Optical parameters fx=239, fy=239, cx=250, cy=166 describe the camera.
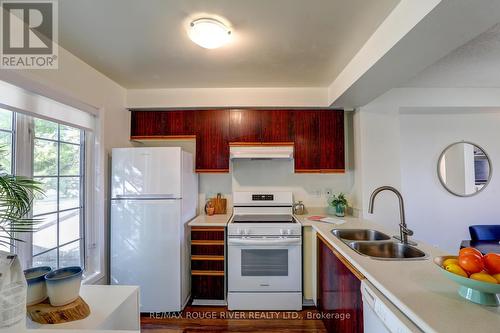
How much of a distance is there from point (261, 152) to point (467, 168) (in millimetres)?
2772

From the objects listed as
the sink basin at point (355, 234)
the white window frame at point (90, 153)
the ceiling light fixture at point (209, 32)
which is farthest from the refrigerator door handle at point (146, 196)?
the sink basin at point (355, 234)

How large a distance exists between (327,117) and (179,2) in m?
2.03

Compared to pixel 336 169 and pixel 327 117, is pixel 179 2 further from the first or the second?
pixel 336 169

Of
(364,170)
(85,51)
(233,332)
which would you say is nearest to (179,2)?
(85,51)

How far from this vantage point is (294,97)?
278cm

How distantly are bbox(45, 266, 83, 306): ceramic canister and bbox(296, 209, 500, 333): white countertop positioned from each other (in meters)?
1.43

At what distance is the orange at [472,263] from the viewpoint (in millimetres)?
934

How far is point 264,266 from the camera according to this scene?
2.42 m

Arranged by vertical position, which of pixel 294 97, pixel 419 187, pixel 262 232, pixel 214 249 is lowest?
pixel 214 249

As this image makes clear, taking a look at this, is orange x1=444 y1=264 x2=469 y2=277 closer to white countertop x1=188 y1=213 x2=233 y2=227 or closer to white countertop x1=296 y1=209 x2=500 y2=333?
white countertop x1=296 y1=209 x2=500 y2=333

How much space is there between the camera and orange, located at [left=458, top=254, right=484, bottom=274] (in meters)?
0.93

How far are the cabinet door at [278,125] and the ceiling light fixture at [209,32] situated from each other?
1293 mm

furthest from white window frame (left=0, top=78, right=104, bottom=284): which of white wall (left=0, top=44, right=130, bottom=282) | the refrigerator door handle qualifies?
the refrigerator door handle

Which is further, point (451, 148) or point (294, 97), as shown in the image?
point (451, 148)
